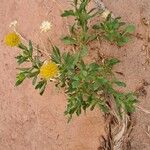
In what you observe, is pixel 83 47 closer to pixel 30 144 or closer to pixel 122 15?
pixel 122 15

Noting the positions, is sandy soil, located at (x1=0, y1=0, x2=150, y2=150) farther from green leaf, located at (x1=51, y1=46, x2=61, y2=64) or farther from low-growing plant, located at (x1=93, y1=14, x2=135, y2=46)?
green leaf, located at (x1=51, y1=46, x2=61, y2=64)

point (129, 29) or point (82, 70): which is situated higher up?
point (129, 29)

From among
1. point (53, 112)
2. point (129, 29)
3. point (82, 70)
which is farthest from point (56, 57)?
point (129, 29)

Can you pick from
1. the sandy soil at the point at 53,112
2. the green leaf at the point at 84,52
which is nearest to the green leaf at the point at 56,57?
the green leaf at the point at 84,52

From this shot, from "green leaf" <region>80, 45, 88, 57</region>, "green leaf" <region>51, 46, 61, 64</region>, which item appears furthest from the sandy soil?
"green leaf" <region>51, 46, 61, 64</region>

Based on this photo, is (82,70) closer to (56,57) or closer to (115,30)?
(56,57)
